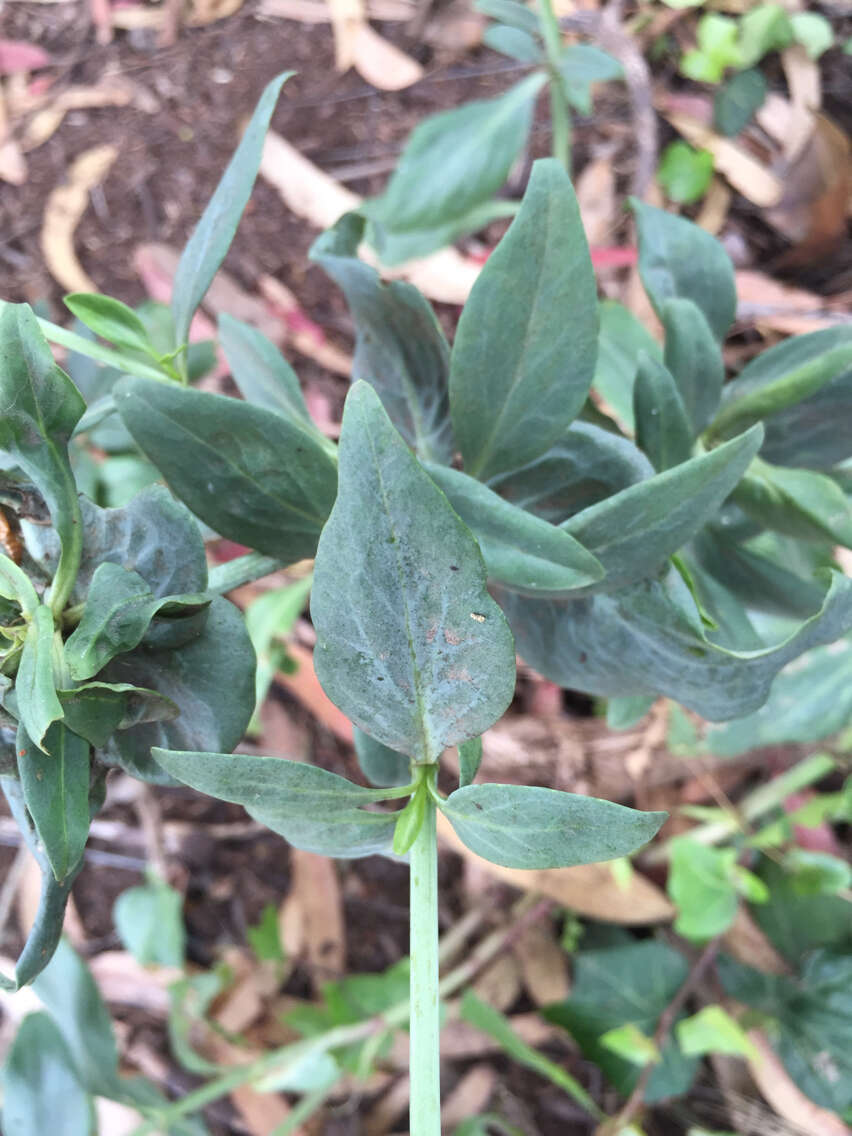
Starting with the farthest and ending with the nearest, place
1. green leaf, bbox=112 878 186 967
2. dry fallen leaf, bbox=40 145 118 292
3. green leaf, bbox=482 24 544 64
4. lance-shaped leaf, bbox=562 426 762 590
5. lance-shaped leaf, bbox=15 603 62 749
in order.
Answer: dry fallen leaf, bbox=40 145 118 292
green leaf, bbox=112 878 186 967
green leaf, bbox=482 24 544 64
lance-shaped leaf, bbox=562 426 762 590
lance-shaped leaf, bbox=15 603 62 749

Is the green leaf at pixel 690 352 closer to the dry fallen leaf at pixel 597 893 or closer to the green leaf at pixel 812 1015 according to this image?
the dry fallen leaf at pixel 597 893

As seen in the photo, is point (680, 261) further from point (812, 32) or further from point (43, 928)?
point (812, 32)

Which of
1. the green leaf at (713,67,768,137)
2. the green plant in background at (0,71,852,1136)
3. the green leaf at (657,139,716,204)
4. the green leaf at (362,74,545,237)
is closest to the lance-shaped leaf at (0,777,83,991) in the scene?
the green plant in background at (0,71,852,1136)

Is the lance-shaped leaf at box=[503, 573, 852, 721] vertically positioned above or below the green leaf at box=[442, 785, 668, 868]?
below

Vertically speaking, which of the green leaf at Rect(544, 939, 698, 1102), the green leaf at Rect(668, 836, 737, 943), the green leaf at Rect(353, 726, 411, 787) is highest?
the green leaf at Rect(353, 726, 411, 787)

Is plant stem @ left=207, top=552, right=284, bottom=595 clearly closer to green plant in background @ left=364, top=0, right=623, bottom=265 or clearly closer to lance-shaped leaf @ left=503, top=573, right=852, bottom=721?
lance-shaped leaf @ left=503, top=573, right=852, bottom=721

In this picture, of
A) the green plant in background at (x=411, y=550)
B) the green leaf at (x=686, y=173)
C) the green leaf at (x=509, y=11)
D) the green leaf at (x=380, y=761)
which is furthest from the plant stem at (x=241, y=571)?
the green leaf at (x=686, y=173)
